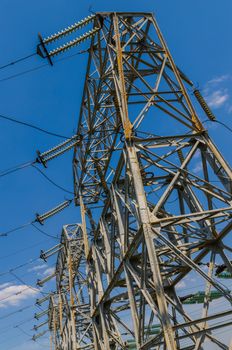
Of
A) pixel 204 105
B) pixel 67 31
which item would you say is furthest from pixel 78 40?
pixel 204 105

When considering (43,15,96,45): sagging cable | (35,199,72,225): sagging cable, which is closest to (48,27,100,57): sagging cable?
(43,15,96,45): sagging cable

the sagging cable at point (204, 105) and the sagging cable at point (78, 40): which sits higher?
the sagging cable at point (78, 40)

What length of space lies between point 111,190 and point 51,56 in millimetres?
5641

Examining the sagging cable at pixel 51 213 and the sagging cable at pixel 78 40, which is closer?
the sagging cable at pixel 78 40

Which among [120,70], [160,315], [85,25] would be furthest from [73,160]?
[160,315]

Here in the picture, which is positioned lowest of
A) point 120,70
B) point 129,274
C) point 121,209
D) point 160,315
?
point 160,315

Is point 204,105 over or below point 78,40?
below

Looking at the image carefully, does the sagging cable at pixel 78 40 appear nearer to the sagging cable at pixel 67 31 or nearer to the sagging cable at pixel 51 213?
the sagging cable at pixel 67 31

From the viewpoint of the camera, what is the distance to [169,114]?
10.6 m

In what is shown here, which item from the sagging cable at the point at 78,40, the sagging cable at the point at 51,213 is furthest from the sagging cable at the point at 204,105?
the sagging cable at the point at 51,213

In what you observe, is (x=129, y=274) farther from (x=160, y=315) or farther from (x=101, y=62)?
(x=101, y=62)

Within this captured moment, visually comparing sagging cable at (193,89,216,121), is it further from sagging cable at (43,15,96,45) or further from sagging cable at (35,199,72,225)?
sagging cable at (35,199,72,225)

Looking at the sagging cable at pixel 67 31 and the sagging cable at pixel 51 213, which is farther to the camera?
the sagging cable at pixel 51 213

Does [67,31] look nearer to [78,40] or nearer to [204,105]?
[78,40]
